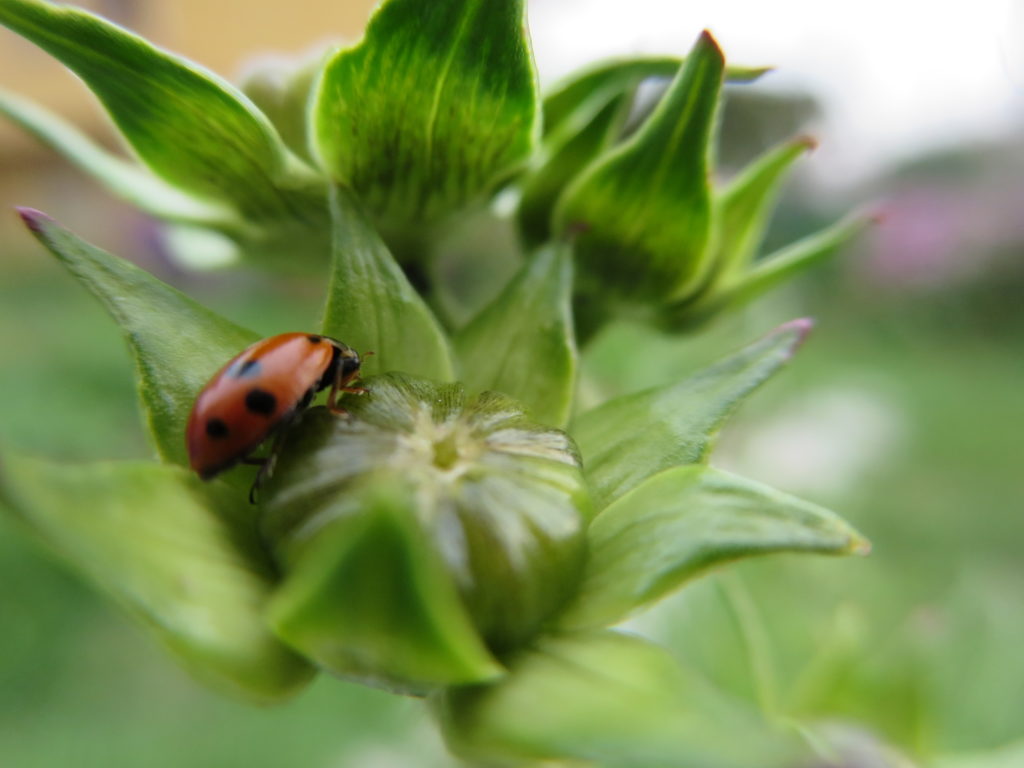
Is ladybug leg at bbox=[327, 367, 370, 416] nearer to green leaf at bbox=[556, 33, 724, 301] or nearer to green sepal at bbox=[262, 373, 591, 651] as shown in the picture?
Result: green sepal at bbox=[262, 373, 591, 651]

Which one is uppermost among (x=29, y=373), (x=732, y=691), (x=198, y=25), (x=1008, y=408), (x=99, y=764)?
(x=198, y=25)

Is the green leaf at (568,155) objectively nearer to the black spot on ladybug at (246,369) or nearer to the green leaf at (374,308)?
the green leaf at (374,308)

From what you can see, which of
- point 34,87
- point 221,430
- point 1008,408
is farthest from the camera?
point 34,87

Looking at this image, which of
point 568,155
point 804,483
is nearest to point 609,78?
point 568,155

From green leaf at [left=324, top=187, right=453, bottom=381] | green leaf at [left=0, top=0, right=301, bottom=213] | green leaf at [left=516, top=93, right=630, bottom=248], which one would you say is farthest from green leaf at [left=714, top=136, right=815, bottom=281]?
green leaf at [left=0, top=0, right=301, bottom=213]

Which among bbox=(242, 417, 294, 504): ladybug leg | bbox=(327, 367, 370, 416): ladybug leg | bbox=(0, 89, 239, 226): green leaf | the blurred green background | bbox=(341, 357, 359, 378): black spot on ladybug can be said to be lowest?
the blurred green background

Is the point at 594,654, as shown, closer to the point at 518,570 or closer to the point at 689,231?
the point at 518,570

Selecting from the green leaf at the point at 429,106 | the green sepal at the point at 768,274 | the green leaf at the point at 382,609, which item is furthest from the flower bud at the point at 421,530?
the green sepal at the point at 768,274

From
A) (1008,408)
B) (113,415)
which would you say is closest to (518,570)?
(113,415)
